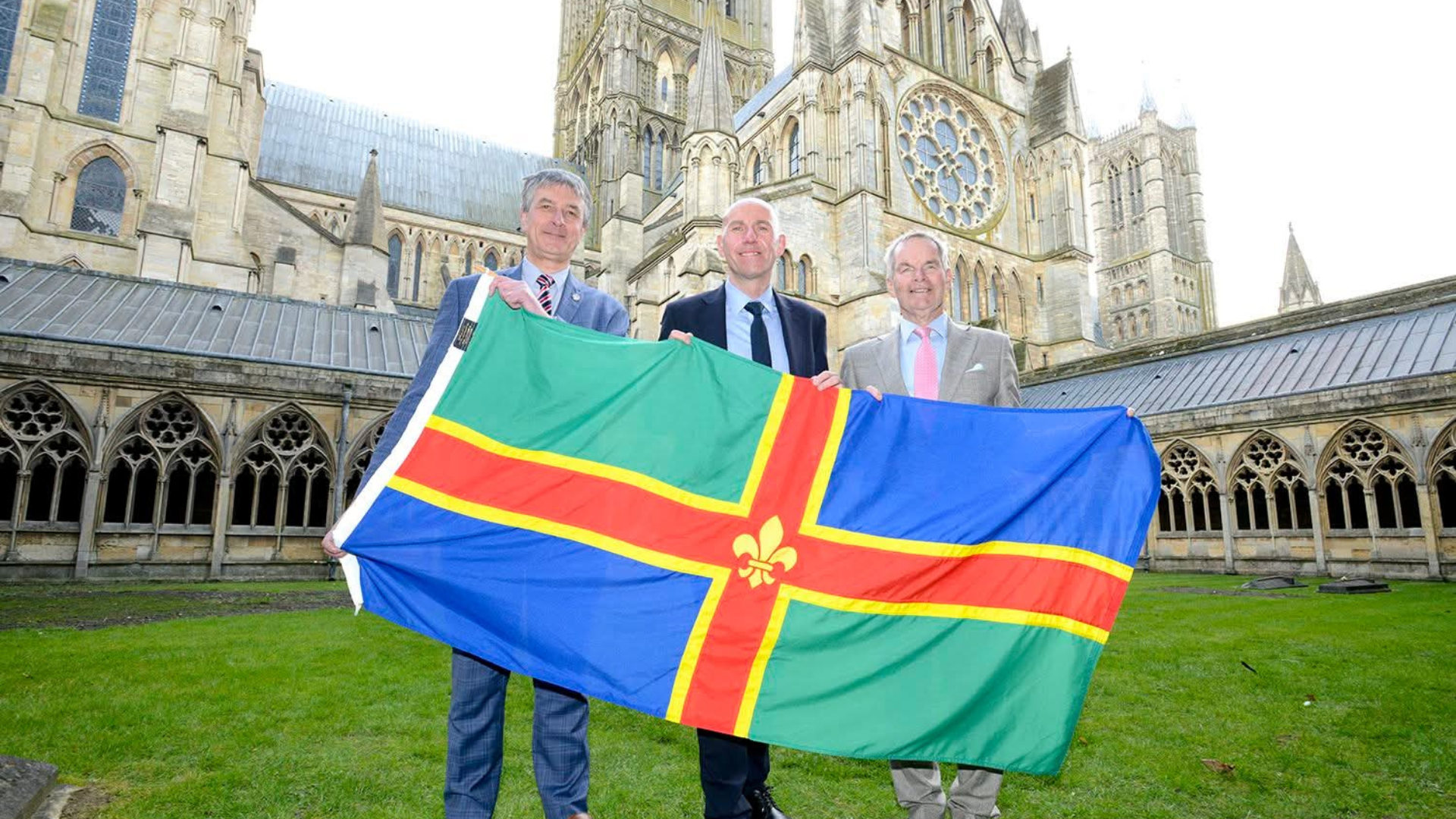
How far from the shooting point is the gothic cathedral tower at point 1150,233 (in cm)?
5616

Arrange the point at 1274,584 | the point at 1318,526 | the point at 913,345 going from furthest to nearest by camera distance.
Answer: the point at 1318,526, the point at 1274,584, the point at 913,345

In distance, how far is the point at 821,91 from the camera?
2472 cm

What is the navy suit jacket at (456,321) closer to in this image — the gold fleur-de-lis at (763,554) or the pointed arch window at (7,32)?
the gold fleur-de-lis at (763,554)

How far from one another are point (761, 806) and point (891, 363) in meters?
1.95

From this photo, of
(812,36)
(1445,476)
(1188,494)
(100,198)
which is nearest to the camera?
(1445,476)

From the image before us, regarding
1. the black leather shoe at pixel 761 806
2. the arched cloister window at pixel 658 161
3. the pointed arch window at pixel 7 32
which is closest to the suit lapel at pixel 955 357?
the black leather shoe at pixel 761 806

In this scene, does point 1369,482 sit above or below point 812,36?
below

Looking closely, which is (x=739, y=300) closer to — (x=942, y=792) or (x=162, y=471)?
(x=942, y=792)

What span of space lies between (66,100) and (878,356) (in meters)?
28.7

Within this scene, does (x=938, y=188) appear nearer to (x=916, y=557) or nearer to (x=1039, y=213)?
(x=1039, y=213)

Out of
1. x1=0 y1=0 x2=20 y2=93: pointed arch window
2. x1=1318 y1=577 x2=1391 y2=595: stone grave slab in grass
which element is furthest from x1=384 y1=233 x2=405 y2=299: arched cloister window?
x1=1318 y1=577 x2=1391 y2=595: stone grave slab in grass

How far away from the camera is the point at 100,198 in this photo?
71.8ft

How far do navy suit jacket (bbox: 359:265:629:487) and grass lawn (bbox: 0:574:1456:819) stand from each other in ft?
5.20

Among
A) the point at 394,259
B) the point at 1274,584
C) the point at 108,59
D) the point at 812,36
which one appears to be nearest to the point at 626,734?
the point at 1274,584
